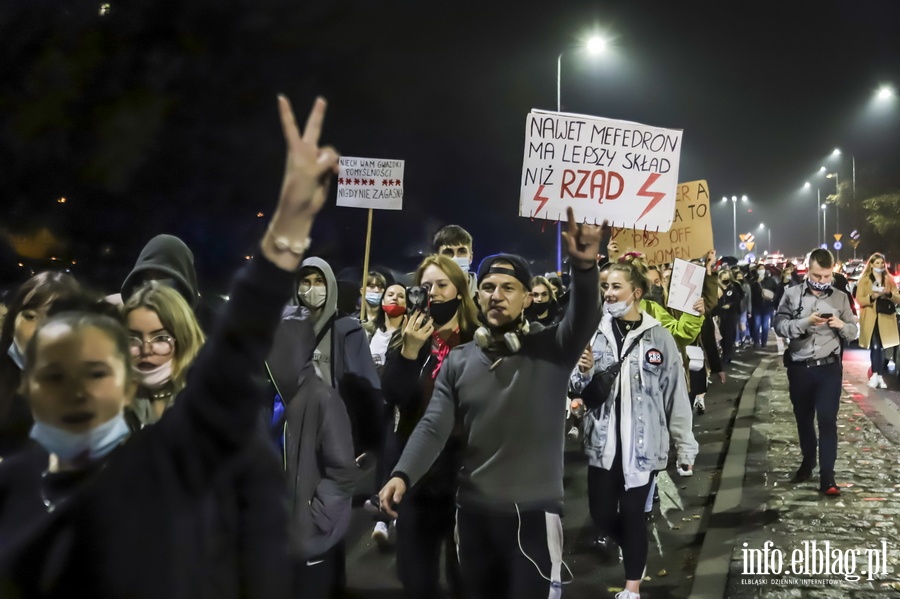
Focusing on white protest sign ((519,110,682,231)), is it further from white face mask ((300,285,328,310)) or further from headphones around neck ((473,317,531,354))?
headphones around neck ((473,317,531,354))

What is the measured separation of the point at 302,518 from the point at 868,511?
195 inches

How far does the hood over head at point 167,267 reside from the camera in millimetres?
3275

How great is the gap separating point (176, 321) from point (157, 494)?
1045 millimetres

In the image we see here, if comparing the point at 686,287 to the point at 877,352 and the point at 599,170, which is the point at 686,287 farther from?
the point at 877,352

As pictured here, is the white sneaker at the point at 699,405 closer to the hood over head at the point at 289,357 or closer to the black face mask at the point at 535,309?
the black face mask at the point at 535,309

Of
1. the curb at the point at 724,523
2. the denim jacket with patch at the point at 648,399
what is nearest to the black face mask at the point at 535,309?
the denim jacket with patch at the point at 648,399

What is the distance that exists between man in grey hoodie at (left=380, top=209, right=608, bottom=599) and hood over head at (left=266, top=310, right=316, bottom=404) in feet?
1.92

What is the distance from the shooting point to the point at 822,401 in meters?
7.36

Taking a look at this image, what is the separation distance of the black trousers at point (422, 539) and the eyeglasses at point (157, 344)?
1943 millimetres

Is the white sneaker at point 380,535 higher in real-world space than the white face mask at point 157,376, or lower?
lower

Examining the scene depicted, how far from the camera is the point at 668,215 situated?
611 centimetres

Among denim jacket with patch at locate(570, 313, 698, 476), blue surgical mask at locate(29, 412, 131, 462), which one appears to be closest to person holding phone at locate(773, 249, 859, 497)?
denim jacket with patch at locate(570, 313, 698, 476)

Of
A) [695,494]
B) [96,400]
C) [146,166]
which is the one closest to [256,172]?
[146,166]

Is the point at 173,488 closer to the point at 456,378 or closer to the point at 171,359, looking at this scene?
the point at 171,359
